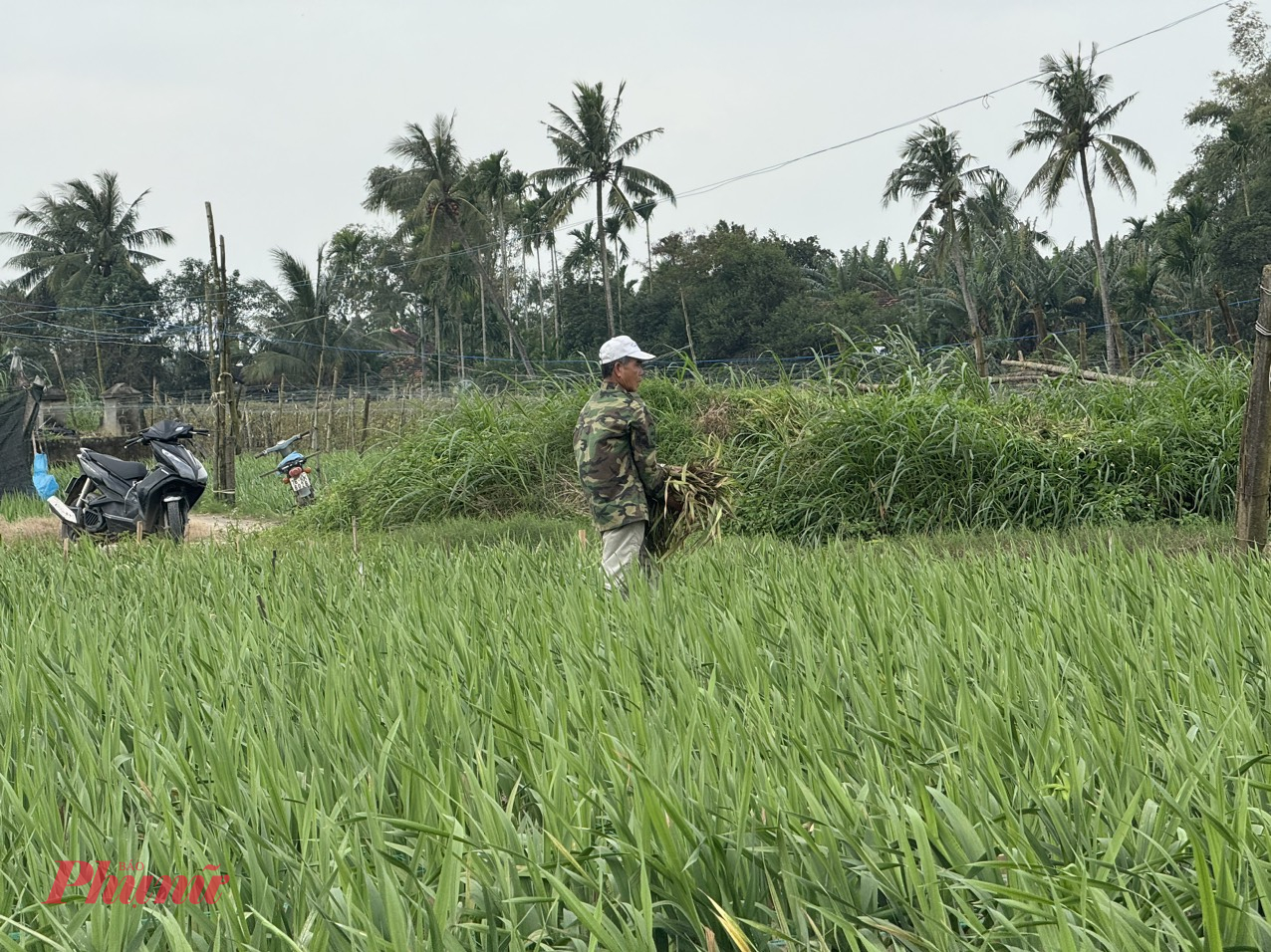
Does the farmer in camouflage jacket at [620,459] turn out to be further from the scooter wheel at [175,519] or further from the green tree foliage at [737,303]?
the green tree foliage at [737,303]

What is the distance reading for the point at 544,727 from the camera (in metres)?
2.19

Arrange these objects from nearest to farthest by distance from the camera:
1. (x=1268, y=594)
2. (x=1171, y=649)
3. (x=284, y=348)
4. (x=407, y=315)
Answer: (x=1171, y=649), (x=1268, y=594), (x=284, y=348), (x=407, y=315)

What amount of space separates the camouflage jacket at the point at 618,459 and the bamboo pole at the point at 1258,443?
7.75ft

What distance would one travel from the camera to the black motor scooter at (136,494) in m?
8.62

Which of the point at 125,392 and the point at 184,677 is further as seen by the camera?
the point at 125,392

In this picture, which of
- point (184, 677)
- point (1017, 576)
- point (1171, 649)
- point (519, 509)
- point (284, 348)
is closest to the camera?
point (1171, 649)

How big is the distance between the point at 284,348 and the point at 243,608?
123 ft

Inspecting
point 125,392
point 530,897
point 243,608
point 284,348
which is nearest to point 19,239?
point 284,348

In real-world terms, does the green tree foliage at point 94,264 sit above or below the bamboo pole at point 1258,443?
above

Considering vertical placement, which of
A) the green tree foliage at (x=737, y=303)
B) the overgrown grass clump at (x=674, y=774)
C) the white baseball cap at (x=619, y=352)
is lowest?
the overgrown grass clump at (x=674, y=774)

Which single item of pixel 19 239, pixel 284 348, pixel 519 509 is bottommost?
pixel 519 509

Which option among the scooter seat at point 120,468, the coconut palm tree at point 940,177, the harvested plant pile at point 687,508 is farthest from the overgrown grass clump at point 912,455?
the coconut palm tree at point 940,177

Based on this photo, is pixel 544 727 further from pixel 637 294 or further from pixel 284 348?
pixel 637 294

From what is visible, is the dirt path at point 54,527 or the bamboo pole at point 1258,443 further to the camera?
the dirt path at point 54,527
